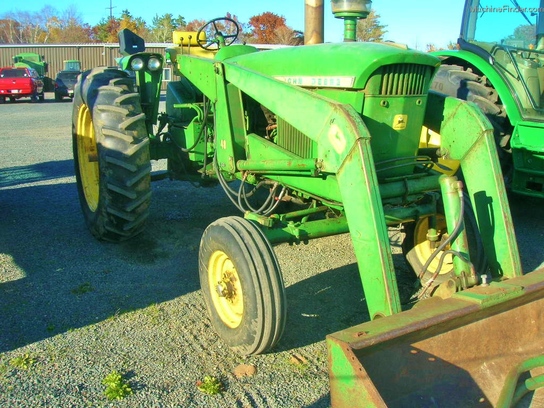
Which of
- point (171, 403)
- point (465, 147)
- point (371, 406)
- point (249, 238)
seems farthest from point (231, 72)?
point (371, 406)

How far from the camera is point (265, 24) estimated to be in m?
49.0

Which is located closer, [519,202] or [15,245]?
[15,245]

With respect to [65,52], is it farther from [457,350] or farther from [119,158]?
[457,350]

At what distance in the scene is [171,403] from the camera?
114 inches

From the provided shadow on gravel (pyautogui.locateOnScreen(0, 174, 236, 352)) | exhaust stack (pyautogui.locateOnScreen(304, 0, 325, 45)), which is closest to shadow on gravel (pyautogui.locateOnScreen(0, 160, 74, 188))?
shadow on gravel (pyautogui.locateOnScreen(0, 174, 236, 352))

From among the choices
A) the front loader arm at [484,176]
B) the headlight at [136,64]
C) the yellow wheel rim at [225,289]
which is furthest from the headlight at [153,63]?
the front loader arm at [484,176]

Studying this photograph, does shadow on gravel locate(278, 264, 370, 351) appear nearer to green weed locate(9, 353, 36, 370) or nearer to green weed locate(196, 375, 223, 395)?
green weed locate(196, 375, 223, 395)

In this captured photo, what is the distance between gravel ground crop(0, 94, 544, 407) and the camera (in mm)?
3037

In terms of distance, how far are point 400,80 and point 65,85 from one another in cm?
2568

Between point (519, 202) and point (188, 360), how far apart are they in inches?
191

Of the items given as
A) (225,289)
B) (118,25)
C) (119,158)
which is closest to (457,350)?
(225,289)

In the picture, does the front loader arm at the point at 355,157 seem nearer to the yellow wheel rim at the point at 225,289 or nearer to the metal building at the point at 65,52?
the yellow wheel rim at the point at 225,289

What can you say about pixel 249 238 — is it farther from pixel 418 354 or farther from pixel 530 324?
pixel 530 324

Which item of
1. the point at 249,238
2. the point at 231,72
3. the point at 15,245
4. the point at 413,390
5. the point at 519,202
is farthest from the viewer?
the point at 519,202
